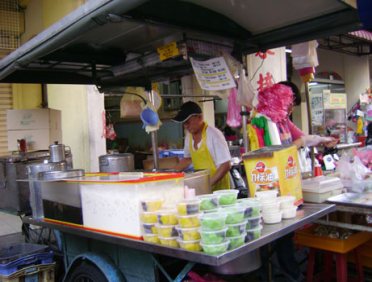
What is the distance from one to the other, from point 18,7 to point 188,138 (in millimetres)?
5969

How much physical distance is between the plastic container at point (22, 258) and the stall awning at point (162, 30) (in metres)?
1.59

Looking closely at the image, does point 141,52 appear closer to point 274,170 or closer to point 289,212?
point 274,170

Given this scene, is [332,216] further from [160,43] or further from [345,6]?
[160,43]

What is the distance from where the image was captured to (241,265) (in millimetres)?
2465

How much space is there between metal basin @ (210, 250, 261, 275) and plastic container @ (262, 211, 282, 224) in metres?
0.35

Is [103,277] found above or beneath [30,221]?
beneath

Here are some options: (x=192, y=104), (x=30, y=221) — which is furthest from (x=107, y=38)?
(x=30, y=221)

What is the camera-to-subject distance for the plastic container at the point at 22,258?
3.12 m

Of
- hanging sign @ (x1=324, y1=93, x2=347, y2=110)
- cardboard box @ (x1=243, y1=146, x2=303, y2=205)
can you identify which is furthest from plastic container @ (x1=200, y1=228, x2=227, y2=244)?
hanging sign @ (x1=324, y1=93, x2=347, y2=110)

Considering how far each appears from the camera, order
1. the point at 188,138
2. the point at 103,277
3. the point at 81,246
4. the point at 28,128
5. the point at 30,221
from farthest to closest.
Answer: the point at 28,128 < the point at 188,138 < the point at 30,221 < the point at 81,246 < the point at 103,277

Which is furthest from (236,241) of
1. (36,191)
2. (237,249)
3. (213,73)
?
(36,191)

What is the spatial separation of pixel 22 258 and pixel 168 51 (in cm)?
215

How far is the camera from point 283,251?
10.9 feet

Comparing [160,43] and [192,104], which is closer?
[160,43]
